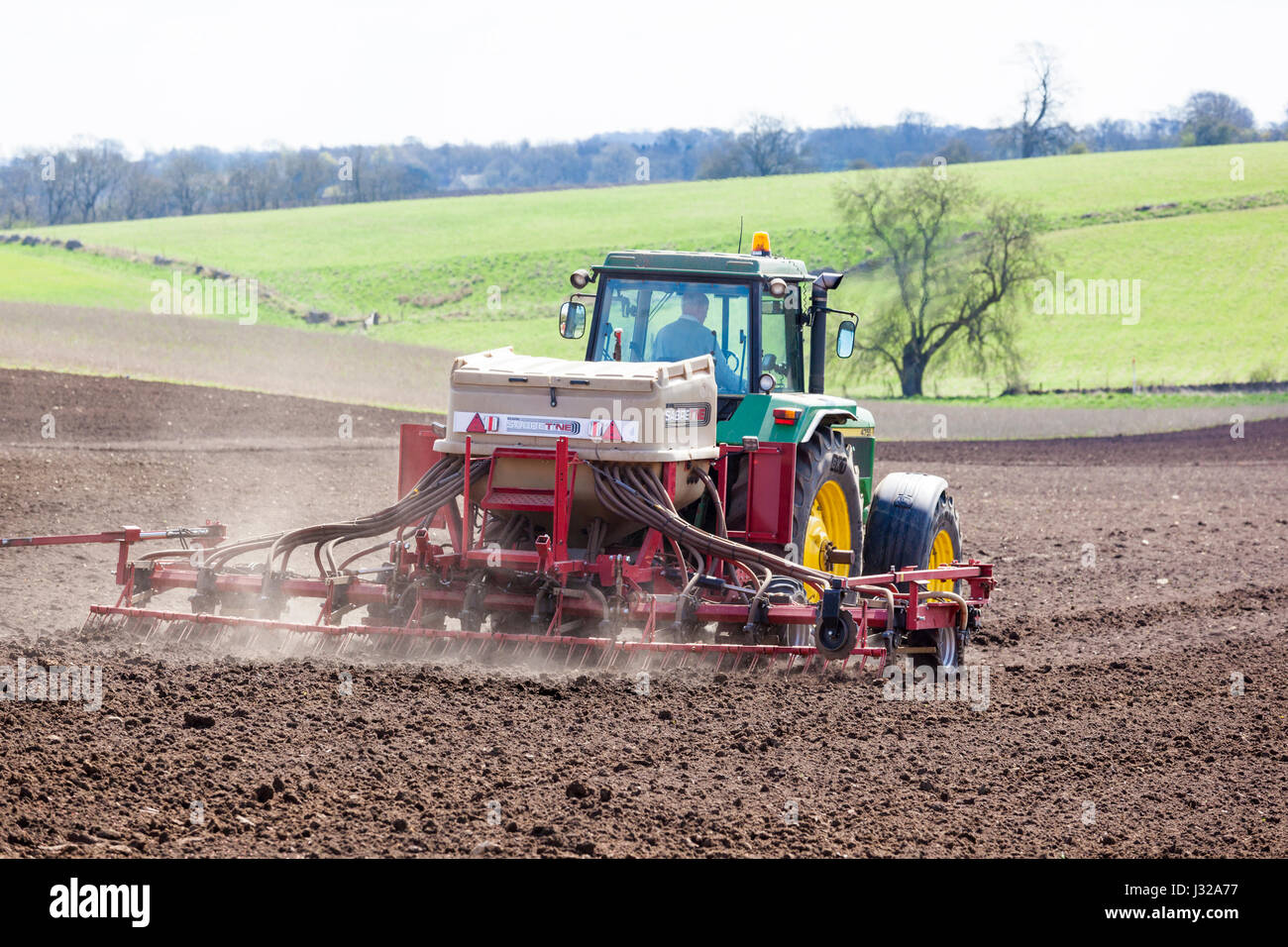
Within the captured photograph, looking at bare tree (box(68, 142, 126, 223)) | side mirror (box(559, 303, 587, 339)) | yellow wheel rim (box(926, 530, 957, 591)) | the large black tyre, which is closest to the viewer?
side mirror (box(559, 303, 587, 339))

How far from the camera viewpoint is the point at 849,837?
19.4 ft

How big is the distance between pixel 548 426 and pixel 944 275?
3759cm

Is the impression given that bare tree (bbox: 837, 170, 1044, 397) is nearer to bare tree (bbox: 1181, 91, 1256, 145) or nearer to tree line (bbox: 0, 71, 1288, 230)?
tree line (bbox: 0, 71, 1288, 230)

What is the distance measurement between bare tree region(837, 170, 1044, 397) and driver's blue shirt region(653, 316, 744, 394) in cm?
3479

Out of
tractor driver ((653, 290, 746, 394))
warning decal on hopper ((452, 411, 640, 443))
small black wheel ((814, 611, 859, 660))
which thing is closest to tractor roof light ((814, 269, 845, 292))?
tractor driver ((653, 290, 746, 394))

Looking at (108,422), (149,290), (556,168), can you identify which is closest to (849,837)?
(108,422)

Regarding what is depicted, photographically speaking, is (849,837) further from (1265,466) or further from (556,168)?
(556,168)

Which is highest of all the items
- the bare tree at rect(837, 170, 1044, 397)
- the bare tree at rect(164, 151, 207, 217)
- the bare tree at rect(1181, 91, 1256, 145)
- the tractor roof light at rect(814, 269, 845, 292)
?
the bare tree at rect(1181, 91, 1256, 145)

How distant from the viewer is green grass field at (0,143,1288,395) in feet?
151

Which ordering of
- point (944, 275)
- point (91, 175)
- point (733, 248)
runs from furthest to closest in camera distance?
1. point (91, 175)
2. point (733, 248)
3. point (944, 275)

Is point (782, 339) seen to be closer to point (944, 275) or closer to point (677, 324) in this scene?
point (677, 324)

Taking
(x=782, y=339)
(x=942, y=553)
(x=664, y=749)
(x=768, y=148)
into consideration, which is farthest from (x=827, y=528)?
(x=768, y=148)

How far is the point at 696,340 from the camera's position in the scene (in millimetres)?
9383
